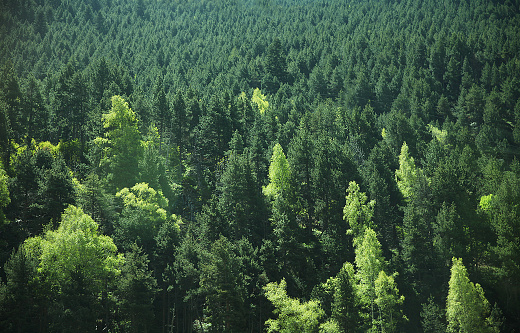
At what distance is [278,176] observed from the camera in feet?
212

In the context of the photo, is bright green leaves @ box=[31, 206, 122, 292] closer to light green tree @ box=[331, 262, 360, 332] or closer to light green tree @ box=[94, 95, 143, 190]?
light green tree @ box=[94, 95, 143, 190]

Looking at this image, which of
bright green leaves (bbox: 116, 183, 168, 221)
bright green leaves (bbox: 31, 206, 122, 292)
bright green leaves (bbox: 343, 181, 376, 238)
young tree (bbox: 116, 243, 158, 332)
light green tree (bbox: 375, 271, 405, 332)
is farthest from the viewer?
bright green leaves (bbox: 343, 181, 376, 238)

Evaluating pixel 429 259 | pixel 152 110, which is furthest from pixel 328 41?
pixel 429 259

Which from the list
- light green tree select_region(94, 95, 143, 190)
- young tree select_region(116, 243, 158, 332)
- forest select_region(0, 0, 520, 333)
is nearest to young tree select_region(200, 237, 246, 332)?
forest select_region(0, 0, 520, 333)

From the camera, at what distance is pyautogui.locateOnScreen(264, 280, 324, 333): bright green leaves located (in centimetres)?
4750

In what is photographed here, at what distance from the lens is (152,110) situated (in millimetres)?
82250

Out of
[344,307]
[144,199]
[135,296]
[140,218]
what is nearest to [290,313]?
[344,307]

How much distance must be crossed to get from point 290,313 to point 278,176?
69.4 ft

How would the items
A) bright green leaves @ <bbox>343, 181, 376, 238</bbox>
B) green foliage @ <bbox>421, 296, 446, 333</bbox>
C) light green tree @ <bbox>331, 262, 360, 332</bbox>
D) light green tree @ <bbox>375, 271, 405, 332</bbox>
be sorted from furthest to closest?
bright green leaves @ <bbox>343, 181, 376, 238</bbox> → green foliage @ <bbox>421, 296, 446, 333</bbox> → light green tree @ <bbox>375, 271, 405, 332</bbox> → light green tree @ <bbox>331, 262, 360, 332</bbox>

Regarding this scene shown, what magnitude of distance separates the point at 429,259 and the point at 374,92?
245 ft

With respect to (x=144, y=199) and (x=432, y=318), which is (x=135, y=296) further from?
(x=432, y=318)

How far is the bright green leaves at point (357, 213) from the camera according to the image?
56844mm

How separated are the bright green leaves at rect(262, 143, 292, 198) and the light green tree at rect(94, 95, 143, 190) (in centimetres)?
1788

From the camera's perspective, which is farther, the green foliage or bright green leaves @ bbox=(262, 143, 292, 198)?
bright green leaves @ bbox=(262, 143, 292, 198)
